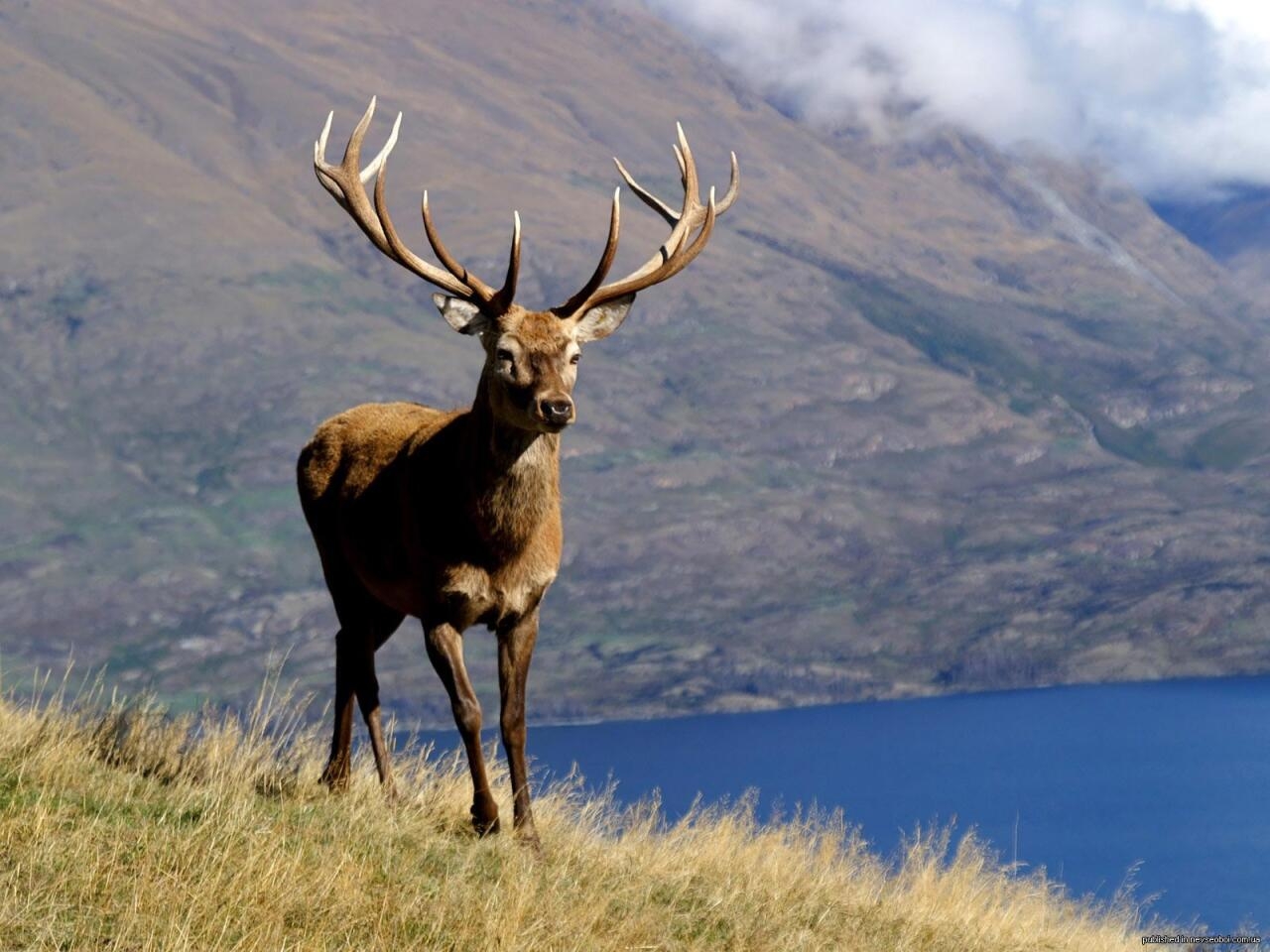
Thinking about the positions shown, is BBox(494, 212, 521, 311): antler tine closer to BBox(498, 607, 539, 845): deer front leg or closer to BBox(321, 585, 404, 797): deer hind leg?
BBox(498, 607, 539, 845): deer front leg

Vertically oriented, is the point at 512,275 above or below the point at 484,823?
above

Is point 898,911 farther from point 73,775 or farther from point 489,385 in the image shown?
point 73,775

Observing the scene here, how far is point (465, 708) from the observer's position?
9156 millimetres

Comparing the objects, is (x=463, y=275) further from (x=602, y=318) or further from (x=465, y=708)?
(x=465, y=708)

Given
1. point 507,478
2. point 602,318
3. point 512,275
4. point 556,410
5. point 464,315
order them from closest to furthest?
point 556,410 → point 512,275 → point 507,478 → point 464,315 → point 602,318

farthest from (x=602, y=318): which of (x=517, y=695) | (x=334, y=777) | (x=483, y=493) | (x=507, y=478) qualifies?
(x=334, y=777)

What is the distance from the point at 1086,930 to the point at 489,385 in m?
5.09

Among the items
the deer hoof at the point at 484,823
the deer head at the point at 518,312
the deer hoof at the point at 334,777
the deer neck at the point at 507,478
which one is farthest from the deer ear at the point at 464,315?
the deer hoof at the point at 334,777

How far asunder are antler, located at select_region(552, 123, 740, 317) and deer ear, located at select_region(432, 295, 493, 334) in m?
0.42

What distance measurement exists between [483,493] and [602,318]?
1.23 m

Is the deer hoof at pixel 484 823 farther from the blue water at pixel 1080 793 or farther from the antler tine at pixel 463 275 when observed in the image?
the blue water at pixel 1080 793

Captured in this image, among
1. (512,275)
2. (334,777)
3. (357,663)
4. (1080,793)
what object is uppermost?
(512,275)

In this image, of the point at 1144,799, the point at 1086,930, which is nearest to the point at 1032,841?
the point at 1144,799

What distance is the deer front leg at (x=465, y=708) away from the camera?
357 inches
